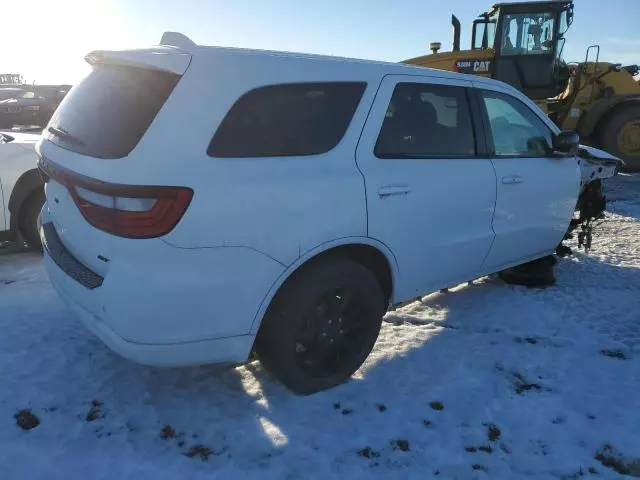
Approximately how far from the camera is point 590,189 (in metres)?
5.39

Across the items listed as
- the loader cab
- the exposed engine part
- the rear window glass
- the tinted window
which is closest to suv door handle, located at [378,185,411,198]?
the tinted window

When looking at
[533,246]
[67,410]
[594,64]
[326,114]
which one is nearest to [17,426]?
[67,410]

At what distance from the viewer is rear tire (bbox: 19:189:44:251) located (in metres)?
5.10

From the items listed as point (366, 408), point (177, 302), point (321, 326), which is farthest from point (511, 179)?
point (177, 302)

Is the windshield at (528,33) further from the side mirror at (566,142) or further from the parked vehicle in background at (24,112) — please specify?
the parked vehicle in background at (24,112)

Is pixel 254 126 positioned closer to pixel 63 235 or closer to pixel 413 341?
pixel 63 235

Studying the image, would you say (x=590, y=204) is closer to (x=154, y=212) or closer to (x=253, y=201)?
(x=253, y=201)

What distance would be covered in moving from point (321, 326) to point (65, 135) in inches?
67.8

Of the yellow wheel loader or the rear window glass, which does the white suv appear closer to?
the rear window glass

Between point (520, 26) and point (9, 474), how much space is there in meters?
11.4

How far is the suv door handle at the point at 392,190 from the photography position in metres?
2.98

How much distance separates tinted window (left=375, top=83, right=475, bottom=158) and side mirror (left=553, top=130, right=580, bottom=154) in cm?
102

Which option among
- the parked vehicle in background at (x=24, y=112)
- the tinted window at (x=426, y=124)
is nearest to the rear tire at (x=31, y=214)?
the tinted window at (x=426, y=124)

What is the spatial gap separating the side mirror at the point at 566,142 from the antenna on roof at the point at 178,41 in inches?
118
